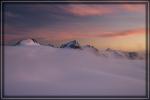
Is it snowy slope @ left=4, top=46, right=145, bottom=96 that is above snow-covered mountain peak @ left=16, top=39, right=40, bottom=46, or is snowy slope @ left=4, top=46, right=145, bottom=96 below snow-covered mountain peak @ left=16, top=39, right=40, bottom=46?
below

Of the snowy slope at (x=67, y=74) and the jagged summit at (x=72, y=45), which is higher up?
the jagged summit at (x=72, y=45)

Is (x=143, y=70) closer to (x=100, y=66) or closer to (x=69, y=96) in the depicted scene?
(x=100, y=66)

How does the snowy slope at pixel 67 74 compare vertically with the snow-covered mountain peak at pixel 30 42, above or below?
below

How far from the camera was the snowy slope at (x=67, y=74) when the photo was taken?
443cm

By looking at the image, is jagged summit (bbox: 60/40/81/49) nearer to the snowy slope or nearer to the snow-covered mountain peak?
the snowy slope

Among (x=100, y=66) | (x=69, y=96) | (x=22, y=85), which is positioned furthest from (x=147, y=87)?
(x=22, y=85)

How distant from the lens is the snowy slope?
4.43 m

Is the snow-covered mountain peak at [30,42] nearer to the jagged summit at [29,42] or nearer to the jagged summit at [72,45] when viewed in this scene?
the jagged summit at [29,42]

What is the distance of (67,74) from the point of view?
4453 millimetres

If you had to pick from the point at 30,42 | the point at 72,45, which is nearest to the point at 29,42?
the point at 30,42

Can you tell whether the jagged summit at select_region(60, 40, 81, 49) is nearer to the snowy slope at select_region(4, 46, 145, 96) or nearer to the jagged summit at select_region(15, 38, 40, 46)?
the snowy slope at select_region(4, 46, 145, 96)

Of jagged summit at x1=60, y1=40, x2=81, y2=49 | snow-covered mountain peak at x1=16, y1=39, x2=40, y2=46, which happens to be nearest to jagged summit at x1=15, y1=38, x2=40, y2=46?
snow-covered mountain peak at x1=16, y1=39, x2=40, y2=46

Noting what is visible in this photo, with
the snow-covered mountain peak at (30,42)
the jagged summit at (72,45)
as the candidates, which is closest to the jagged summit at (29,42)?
the snow-covered mountain peak at (30,42)

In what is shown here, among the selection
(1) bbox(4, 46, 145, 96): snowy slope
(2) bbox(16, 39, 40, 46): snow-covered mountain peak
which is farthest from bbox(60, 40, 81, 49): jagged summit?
(2) bbox(16, 39, 40, 46): snow-covered mountain peak
